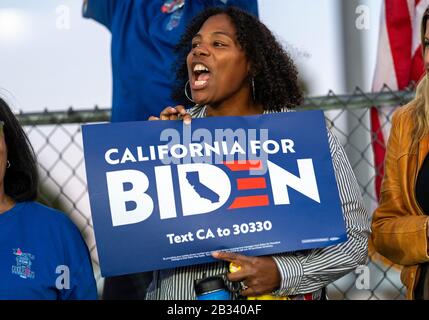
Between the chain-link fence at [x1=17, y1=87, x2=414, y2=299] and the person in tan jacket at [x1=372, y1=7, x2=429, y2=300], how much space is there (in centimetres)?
90

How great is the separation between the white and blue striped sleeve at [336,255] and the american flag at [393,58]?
124 cm

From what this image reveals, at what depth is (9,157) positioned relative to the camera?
3285 mm

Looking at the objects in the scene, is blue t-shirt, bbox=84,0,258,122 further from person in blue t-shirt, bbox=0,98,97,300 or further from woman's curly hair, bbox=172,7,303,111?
person in blue t-shirt, bbox=0,98,97,300

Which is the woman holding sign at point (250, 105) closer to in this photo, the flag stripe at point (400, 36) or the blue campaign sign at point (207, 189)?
the blue campaign sign at point (207, 189)

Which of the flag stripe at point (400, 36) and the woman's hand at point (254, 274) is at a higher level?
the flag stripe at point (400, 36)

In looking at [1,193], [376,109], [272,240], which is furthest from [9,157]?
[376,109]

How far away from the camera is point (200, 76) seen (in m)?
3.35

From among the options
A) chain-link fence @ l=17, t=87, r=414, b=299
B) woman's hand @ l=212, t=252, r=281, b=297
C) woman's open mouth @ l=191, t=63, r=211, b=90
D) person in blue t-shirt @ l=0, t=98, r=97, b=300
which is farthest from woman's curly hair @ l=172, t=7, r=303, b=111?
chain-link fence @ l=17, t=87, r=414, b=299

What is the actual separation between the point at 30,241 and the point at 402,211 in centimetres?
122

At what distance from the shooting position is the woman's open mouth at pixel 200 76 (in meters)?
3.33

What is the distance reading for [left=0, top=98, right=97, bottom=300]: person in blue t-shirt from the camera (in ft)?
9.98

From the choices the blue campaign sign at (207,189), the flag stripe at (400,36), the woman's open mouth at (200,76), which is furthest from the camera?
the flag stripe at (400,36)

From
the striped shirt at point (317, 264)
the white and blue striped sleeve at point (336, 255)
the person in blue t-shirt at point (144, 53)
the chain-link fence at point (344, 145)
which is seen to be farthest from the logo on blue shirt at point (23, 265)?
the chain-link fence at point (344, 145)

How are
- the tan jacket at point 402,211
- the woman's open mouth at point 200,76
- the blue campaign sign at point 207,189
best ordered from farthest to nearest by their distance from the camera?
the woman's open mouth at point 200,76
the tan jacket at point 402,211
the blue campaign sign at point 207,189
